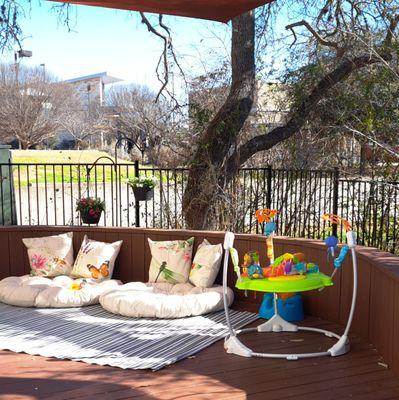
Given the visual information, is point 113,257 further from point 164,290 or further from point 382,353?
point 382,353

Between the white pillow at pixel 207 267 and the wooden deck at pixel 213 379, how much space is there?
1137 mm

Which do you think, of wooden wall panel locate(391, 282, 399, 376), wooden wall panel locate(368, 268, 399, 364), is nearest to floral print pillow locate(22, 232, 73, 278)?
wooden wall panel locate(368, 268, 399, 364)

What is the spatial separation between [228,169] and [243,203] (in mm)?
577

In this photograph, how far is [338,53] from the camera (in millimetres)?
6668

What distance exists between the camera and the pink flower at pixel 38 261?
4.88m

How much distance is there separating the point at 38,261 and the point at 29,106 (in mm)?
24347

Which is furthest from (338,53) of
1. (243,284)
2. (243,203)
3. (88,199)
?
(243,284)

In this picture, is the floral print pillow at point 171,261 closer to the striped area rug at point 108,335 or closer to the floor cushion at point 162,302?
the floor cushion at point 162,302

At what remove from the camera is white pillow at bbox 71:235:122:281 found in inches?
187

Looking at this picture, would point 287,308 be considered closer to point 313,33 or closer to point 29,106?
point 313,33

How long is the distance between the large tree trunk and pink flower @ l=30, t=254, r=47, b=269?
6.46 ft

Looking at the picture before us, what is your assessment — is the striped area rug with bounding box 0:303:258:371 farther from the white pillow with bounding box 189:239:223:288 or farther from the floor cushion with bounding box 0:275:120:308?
the white pillow with bounding box 189:239:223:288

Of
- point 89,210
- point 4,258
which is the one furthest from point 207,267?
point 4,258

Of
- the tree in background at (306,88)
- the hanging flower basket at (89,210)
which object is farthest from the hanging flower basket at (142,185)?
the tree in background at (306,88)
